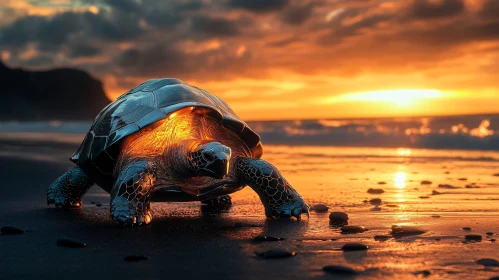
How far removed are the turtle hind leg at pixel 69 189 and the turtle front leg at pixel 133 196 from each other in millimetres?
1987

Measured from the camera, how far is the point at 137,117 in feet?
21.9

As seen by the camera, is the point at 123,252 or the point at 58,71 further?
the point at 58,71

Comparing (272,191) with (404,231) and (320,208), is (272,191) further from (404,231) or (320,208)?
(404,231)

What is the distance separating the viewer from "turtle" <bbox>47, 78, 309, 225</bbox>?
5949 millimetres

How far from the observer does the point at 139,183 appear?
5.94 metres

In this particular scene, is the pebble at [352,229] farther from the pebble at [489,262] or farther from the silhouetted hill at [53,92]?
the silhouetted hill at [53,92]

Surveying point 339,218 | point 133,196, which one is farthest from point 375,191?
point 133,196

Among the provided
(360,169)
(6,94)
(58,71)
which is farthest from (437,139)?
(58,71)

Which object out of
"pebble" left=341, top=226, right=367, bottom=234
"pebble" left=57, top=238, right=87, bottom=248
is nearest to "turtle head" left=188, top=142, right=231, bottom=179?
"pebble" left=341, top=226, right=367, bottom=234

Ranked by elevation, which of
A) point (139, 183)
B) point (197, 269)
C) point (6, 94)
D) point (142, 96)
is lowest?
point (197, 269)

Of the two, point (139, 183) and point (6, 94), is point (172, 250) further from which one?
point (6, 94)

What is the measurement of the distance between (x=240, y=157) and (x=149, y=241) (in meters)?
2.34

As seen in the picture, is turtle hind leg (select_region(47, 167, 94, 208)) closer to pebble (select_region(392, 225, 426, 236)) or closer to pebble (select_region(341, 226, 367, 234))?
pebble (select_region(341, 226, 367, 234))

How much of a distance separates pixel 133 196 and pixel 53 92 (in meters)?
156
